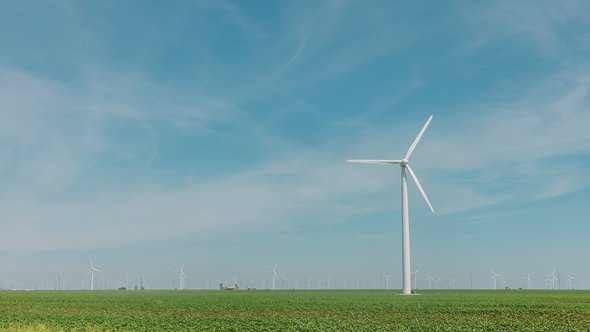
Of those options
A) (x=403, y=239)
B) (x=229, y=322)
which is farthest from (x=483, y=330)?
(x=403, y=239)

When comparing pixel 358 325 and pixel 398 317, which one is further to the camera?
pixel 398 317

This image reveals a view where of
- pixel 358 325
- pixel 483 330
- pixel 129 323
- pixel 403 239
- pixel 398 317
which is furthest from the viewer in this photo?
pixel 403 239

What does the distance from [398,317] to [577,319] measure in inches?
569

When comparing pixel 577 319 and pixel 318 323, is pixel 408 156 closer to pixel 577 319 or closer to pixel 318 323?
pixel 577 319

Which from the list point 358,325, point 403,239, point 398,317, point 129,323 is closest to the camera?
point 358,325

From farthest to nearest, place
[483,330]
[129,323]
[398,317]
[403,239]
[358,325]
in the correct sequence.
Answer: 1. [403,239]
2. [398,317]
3. [129,323]
4. [358,325]
5. [483,330]

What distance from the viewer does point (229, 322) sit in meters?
47.8

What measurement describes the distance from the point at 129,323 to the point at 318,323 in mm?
14684

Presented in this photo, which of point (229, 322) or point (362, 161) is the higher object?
point (362, 161)

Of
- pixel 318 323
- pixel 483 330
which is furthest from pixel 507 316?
pixel 318 323

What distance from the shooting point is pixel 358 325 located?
43562mm

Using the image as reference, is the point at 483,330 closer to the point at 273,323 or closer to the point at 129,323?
the point at 273,323

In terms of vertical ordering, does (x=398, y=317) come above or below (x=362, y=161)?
below

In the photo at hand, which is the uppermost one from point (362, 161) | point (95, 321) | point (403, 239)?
point (362, 161)
